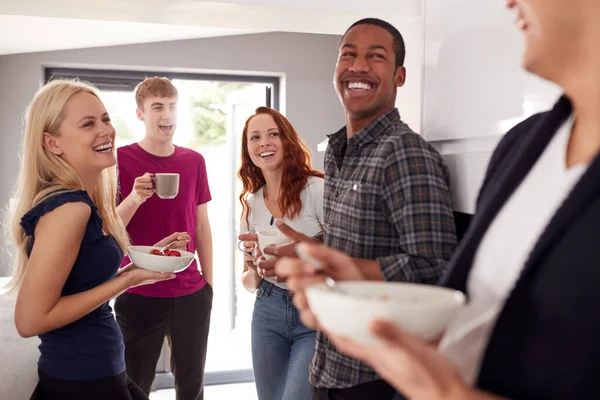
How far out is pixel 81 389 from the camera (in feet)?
4.81

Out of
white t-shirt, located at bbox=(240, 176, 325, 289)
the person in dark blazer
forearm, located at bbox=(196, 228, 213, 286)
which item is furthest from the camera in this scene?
forearm, located at bbox=(196, 228, 213, 286)

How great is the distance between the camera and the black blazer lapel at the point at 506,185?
773 mm

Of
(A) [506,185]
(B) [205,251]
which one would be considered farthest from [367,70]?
(B) [205,251]

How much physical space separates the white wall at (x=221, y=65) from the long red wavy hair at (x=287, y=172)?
145 centimetres

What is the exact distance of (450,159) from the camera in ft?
4.53

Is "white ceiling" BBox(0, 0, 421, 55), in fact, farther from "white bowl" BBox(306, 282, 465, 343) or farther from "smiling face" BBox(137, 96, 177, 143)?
"white bowl" BBox(306, 282, 465, 343)

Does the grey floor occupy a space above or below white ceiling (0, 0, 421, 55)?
below

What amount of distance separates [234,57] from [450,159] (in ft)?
8.99

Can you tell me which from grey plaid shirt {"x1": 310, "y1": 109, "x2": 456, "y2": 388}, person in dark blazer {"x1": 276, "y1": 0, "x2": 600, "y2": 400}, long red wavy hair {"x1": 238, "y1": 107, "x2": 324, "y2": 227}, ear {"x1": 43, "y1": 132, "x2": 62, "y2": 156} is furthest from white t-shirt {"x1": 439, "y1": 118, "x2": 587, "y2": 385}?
long red wavy hair {"x1": 238, "y1": 107, "x2": 324, "y2": 227}

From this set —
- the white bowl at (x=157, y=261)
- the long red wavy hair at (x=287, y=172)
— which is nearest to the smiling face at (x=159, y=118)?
the long red wavy hair at (x=287, y=172)

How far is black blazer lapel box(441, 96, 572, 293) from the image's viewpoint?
77 cm

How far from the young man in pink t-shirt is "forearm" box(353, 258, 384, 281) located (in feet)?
4.67

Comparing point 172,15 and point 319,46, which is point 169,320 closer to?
point 172,15

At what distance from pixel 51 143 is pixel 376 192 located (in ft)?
3.23
